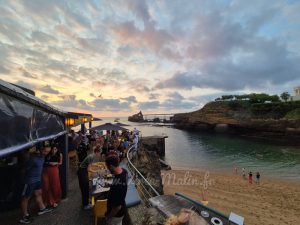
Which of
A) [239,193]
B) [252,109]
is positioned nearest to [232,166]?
[239,193]

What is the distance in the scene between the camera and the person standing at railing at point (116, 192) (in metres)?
3.48

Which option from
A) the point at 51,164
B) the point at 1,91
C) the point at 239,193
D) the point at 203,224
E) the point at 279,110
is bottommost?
the point at 239,193

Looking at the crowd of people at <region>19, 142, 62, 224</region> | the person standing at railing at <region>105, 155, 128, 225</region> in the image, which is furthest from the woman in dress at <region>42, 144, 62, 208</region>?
the person standing at railing at <region>105, 155, 128, 225</region>

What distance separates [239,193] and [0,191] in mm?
17775

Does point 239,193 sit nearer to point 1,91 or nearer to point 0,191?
point 0,191

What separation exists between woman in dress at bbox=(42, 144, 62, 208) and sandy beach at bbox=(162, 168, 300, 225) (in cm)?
1147

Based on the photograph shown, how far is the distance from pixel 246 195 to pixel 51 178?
16700 millimetres

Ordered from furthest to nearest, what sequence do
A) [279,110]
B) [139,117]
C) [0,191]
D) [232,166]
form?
[139,117], [279,110], [232,166], [0,191]

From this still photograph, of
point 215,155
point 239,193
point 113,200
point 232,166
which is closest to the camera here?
point 113,200

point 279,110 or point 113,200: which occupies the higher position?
point 279,110

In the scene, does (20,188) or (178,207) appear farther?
(20,188)

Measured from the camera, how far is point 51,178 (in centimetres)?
609

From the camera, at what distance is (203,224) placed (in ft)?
9.35

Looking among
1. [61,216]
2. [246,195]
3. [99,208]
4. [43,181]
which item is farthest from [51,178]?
[246,195]
